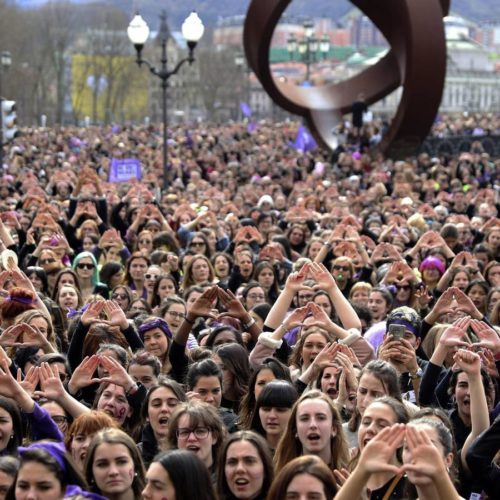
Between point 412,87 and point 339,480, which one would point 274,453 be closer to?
point 339,480

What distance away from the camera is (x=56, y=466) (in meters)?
6.26

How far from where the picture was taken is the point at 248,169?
3075 cm

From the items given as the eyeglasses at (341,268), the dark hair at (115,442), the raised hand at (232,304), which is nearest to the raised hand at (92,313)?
the raised hand at (232,304)

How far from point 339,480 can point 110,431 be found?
1.07 metres

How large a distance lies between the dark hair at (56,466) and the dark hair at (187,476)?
13.8 inches

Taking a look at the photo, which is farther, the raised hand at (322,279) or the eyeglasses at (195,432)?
the raised hand at (322,279)

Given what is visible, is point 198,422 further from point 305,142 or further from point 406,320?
point 305,142

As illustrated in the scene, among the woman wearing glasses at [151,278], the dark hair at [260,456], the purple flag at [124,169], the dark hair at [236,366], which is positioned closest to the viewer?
the dark hair at [260,456]

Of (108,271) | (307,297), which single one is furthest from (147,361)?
(108,271)

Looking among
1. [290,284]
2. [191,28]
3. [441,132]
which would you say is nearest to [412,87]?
[191,28]

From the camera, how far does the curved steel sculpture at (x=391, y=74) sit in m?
30.2

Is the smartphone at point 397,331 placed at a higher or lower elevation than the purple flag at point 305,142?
higher

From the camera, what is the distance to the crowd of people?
6590mm

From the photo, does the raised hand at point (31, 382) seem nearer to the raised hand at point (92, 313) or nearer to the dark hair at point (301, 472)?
the raised hand at point (92, 313)
